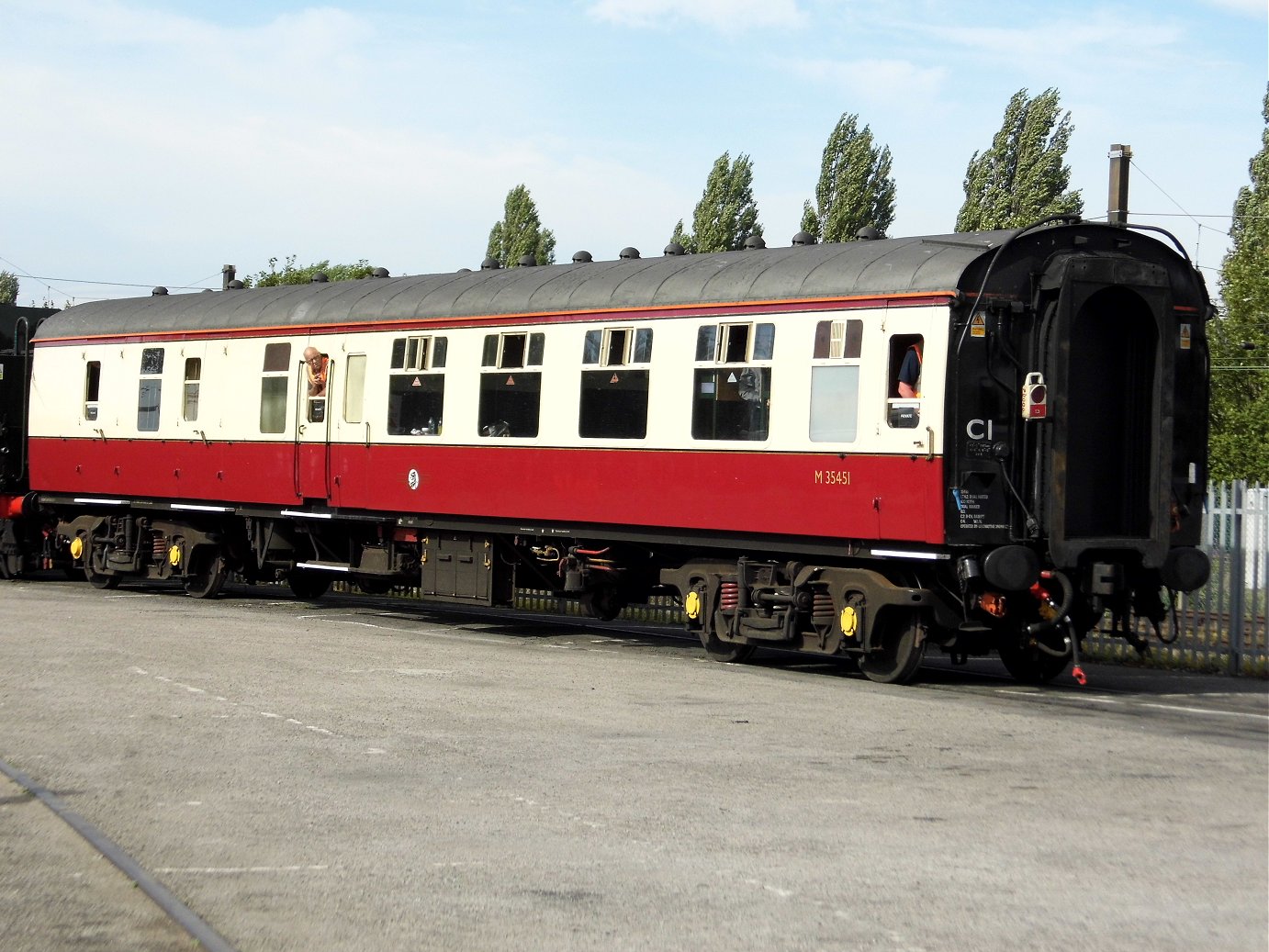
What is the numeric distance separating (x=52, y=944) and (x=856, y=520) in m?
9.16

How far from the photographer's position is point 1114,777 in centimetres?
976

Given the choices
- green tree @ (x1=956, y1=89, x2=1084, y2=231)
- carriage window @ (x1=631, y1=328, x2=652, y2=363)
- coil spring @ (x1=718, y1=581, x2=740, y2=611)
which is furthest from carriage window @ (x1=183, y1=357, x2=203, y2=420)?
green tree @ (x1=956, y1=89, x2=1084, y2=231)

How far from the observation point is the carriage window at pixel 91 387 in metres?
23.9

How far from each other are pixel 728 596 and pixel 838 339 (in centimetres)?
271

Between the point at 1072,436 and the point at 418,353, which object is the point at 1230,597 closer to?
the point at 1072,436

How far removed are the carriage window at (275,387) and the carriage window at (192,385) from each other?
4.62 feet

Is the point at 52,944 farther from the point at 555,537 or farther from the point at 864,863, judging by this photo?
the point at 555,537

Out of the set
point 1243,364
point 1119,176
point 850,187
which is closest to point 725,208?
point 850,187

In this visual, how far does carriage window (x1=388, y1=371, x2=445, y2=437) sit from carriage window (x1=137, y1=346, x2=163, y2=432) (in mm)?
4966

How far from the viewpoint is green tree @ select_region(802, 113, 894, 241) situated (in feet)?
184

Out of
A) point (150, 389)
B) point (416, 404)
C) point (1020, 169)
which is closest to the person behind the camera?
point (416, 404)

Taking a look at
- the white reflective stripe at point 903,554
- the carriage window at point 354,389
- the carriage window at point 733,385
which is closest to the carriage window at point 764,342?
the carriage window at point 733,385

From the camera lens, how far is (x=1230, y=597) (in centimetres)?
1648

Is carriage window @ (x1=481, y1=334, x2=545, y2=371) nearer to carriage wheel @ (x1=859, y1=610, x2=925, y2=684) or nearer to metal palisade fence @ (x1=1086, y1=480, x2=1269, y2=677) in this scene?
carriage wheel @ (x1=859, y1=610, x2=925, y2=684)
